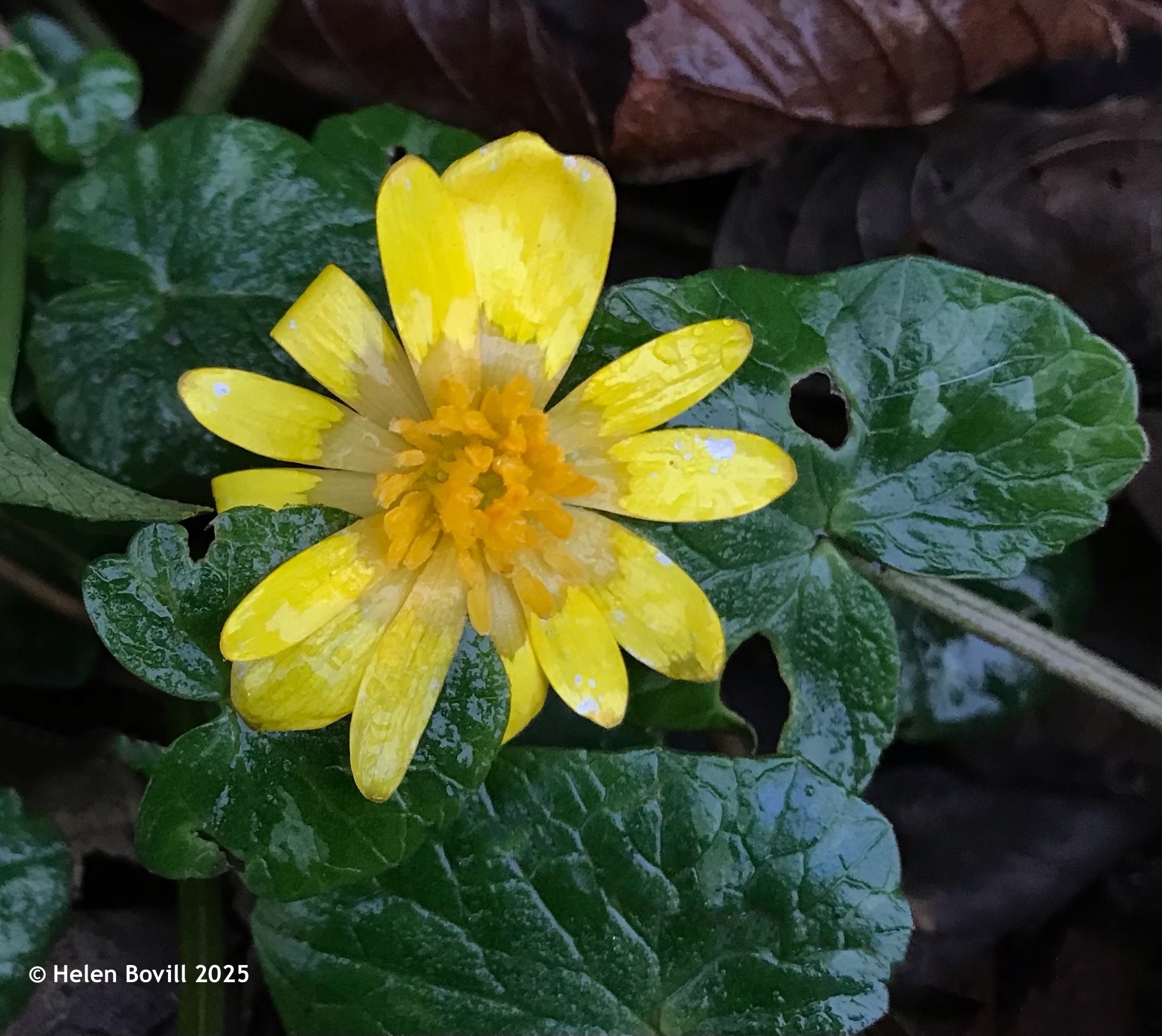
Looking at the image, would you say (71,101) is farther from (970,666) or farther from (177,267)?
(970,666)

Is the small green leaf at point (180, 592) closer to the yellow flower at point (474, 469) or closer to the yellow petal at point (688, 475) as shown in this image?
the yellow flower at point (474, 469)

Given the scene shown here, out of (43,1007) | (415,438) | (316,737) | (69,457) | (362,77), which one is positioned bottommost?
(43,1007)

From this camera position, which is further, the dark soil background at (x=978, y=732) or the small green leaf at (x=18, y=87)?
the dark soil background at (x=978, y=732)

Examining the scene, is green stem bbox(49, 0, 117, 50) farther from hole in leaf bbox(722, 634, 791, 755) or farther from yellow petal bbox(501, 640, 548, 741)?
hole in leaf bbox(722, 634, 791, 755)

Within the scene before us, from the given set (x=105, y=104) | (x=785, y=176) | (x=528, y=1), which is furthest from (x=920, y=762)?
(x=105, y=104)

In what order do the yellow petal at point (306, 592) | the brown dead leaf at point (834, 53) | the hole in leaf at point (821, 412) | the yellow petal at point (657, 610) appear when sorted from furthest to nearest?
1. the hole in leaf at point (821, 412)
2. the brown dead leaf at point (834, 53)
3. the yellow petal at point (657, 610)
4. the yellow petal at point (306, 592)

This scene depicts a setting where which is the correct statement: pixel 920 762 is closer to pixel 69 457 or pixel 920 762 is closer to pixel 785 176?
pixel 785 176

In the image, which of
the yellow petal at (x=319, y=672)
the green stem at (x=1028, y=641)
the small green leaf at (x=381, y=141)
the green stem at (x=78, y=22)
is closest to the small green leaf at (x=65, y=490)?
the yellow petal at (x=319, y=672)
